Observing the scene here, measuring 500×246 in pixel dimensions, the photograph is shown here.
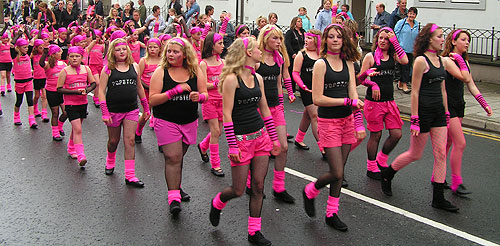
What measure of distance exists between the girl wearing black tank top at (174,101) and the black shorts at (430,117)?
240 cm

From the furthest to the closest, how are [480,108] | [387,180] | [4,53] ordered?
[4,53]
[480,108]
[387,180]

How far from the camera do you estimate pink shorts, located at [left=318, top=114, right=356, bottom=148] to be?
5.72 metres

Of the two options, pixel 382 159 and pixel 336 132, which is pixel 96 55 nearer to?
pixel 382 159

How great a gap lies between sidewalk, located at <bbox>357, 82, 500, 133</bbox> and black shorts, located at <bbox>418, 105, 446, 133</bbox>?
184 inches

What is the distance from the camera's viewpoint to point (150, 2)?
32031 millimetres

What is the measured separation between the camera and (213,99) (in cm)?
784

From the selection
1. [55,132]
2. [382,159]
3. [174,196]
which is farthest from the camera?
[55,132]

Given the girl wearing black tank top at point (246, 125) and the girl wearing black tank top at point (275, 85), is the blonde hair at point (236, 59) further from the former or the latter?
the girl wearing black tank top at point (275, 85)

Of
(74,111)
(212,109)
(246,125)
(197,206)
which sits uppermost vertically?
(246,125)

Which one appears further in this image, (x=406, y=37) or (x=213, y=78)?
(x=406, y=37)

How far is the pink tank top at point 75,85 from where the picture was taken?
834cm

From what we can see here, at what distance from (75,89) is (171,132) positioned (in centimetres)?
290

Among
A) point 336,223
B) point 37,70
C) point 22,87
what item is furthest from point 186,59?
point 22,87

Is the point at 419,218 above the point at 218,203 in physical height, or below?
below
